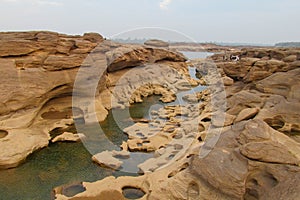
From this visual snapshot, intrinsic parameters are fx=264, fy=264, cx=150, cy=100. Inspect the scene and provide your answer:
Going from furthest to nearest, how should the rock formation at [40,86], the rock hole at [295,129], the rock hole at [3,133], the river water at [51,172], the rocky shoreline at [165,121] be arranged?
the rock formation at [40,86] → the rock hole at [3,133] → the rock hole at [295,129] → the river water at [51,172] → the rocky shoreline at [165,121]

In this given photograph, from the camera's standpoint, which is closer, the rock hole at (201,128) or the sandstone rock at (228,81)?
the rock hole at (201,128)

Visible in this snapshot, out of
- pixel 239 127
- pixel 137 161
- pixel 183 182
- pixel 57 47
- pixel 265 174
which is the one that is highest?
pixel 57 47

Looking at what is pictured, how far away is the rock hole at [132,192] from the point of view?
1010 centimetres

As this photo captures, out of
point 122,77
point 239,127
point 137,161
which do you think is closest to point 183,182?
point 239,127

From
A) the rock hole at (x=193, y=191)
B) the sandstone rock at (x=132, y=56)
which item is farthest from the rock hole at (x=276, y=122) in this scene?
the sandstone rock at (x=132, y=56)

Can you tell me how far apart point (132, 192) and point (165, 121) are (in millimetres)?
9851

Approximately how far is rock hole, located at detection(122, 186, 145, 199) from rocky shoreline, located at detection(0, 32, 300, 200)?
0.41 ft

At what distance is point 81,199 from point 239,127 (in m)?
6.64

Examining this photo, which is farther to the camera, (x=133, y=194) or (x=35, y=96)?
(x=35, y=96)

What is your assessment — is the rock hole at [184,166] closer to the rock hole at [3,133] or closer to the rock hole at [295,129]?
the rock hole at [295,129]

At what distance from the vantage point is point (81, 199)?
9.47m

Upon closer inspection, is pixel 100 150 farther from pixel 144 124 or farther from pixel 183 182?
pixel 183 182

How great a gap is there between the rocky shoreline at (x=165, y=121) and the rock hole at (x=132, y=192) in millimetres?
124

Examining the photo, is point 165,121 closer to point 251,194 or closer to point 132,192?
point 132,192
